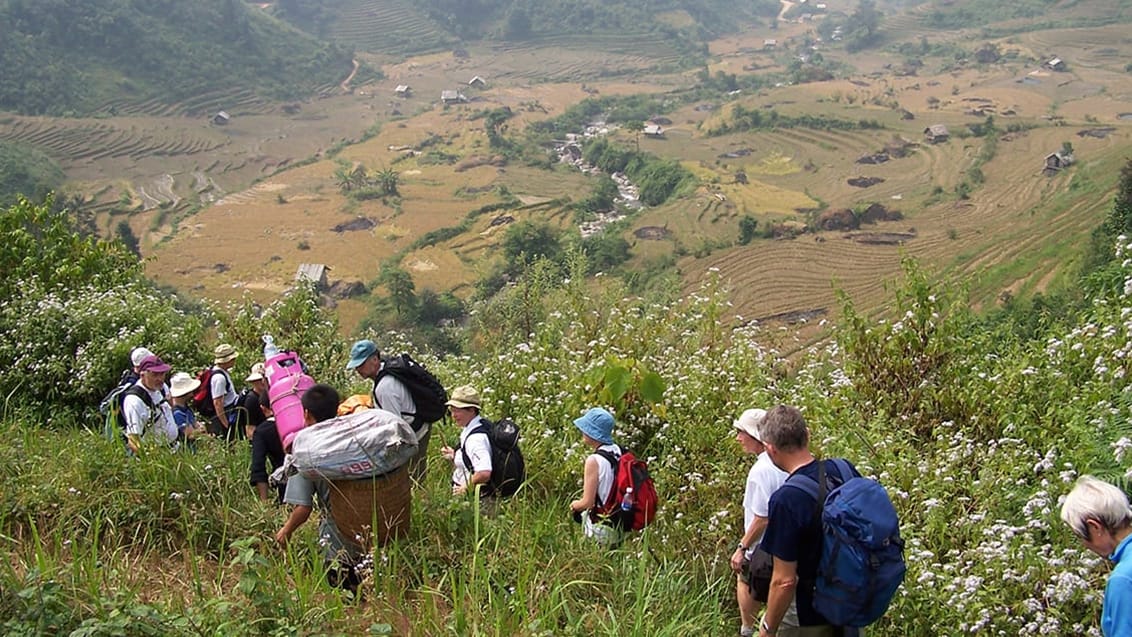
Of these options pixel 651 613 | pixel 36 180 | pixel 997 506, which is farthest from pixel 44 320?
pixel 36 180

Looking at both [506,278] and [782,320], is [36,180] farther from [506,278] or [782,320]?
[782,320]

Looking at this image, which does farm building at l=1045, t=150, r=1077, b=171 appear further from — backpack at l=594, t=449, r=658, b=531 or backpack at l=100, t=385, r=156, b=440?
backpack at l=100, t=385, r=156, b=440

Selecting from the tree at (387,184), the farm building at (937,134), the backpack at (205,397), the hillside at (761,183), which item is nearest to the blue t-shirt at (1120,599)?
the backpack at (205,397)

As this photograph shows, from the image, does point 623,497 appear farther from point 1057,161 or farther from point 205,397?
point 1057,161

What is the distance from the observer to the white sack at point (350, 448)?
2787 millimetres

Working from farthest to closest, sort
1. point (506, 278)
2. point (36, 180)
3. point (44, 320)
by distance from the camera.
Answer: point (36, 180) < point (506, 278) < point (44, 320)

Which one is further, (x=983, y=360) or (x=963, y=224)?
(x=963, y=224)

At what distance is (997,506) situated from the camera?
364 centimetres

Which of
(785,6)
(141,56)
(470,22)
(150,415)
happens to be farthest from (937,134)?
(785,6)

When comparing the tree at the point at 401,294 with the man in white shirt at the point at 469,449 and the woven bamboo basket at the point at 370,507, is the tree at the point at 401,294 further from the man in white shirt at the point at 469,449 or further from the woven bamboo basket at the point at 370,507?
the woven bamboo basket at the point at 370,507

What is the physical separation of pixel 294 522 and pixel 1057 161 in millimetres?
45192

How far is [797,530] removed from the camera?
2443 millimetres

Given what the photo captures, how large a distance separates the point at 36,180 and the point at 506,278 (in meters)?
27.5

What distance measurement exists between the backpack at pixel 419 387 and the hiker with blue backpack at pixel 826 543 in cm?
175
